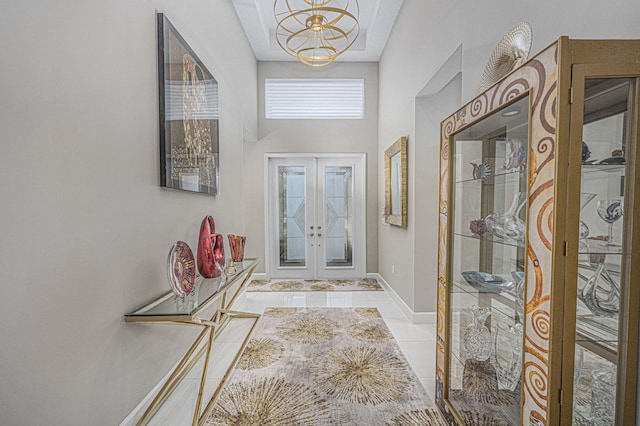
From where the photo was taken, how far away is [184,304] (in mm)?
1816

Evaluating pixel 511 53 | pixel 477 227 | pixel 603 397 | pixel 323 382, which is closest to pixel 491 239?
pixel 477 227

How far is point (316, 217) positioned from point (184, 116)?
11.5ft

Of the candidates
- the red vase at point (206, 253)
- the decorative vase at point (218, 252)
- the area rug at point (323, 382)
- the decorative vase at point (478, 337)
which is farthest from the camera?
the decorative vase at point (218, 252)

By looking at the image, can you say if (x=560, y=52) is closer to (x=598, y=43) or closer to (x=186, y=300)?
(x=598, y=43)

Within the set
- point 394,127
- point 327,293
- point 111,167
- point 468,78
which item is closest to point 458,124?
point 468,78

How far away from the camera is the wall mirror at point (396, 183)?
3.74 m

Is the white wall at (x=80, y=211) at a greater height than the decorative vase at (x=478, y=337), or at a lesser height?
greater

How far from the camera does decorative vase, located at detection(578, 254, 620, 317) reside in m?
1.03

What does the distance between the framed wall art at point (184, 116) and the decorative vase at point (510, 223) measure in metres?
1.92

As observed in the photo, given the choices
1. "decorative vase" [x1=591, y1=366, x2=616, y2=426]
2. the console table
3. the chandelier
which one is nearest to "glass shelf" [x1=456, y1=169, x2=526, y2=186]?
"decorative vase" [x1=591, y1=366, x2=616, y2=426]

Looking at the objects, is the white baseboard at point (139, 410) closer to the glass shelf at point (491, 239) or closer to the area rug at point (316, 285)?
the glass shelf at point (491, 239)

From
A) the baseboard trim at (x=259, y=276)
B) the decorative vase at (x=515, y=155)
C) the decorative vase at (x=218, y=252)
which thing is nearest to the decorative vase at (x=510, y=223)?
the decorative vase at (x=515, y=155)

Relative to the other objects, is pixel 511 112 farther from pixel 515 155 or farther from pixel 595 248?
pixel 595 248

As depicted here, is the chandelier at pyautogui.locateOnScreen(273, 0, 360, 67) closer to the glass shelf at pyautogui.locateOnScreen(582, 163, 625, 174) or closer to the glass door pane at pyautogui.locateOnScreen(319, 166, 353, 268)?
the glass door pane at pyautogui.locateOnScreen(319, 166, 353, 268)
